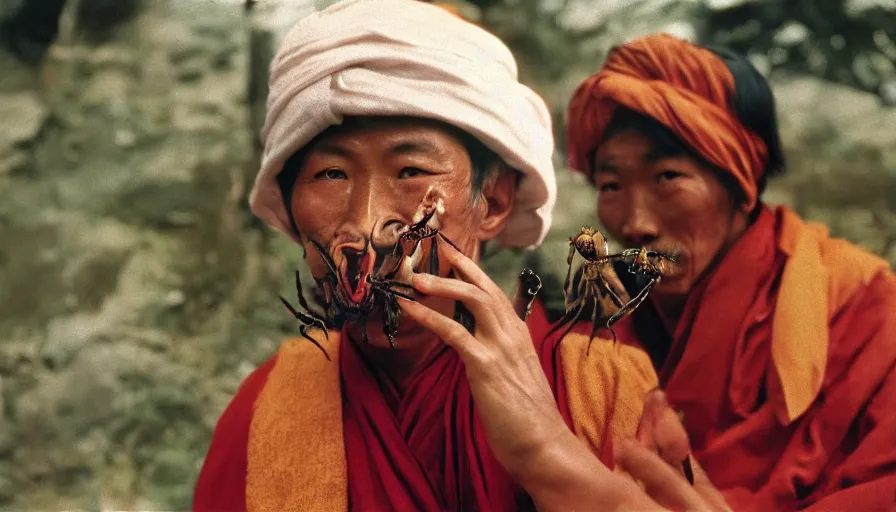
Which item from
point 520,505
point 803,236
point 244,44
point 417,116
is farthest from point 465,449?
point 244,44

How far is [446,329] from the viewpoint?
61.2 inches

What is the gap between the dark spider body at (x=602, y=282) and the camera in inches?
65.5

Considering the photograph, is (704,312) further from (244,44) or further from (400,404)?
(244,44)

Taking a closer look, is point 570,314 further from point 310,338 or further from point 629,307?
point 310,338

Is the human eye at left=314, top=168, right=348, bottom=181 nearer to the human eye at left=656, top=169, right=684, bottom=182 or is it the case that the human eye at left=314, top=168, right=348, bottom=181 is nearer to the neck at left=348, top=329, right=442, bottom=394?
the neck at left=348, top=329, right=442, bottom=394

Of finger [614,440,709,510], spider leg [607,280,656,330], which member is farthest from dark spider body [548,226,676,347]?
finger [614,440,709,510]

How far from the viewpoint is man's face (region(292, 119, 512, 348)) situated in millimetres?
1627

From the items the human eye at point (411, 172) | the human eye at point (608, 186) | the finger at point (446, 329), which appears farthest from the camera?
the human eye at point (608, 186)

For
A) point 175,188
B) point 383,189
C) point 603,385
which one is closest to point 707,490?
point 603,385

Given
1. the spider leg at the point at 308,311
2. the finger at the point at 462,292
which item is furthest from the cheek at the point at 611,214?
the spider leg at the point at 308,311

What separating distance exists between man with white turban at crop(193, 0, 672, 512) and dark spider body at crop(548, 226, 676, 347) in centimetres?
6

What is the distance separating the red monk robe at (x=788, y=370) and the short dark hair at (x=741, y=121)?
0.29ft

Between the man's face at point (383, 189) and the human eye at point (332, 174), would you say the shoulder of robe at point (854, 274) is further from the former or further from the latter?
the human eye at point (332, 174)

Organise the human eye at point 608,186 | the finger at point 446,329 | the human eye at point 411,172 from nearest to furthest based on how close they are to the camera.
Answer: the finger at point 446,329 → the human eye at point 411,172 → the human eye at point 608,186
